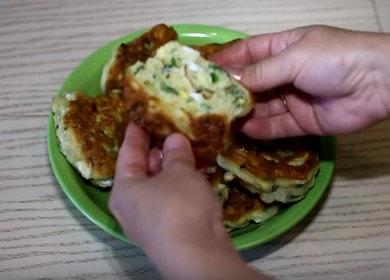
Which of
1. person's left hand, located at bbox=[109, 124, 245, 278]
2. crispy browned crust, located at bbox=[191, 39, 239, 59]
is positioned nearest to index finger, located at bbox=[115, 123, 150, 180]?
person's left hand, located at bbox=[109, 124, 245, 278]

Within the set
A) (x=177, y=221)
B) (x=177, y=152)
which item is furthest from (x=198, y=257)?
(x=177, y=152)

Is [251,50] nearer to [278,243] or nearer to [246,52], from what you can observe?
[246,52]

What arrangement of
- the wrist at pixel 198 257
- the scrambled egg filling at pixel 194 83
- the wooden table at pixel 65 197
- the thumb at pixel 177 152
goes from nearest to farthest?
the wrist at pixel 198 257, the thumb at pixel 177 152, the scrambled egg filling at pixel 194 83, the wooden table at pixel 65 197

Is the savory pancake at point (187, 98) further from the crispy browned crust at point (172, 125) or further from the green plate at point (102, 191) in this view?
A: the green plate at point (102, 191)

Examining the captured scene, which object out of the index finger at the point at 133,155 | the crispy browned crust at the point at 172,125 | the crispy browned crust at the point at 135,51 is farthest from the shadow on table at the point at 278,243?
the crispy browned crust at the point at 135,51

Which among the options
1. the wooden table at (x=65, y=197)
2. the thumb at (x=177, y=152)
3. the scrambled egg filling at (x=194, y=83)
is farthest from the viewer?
the wooden table at (x=65, y=197)

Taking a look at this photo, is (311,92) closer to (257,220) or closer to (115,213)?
(257,220)
